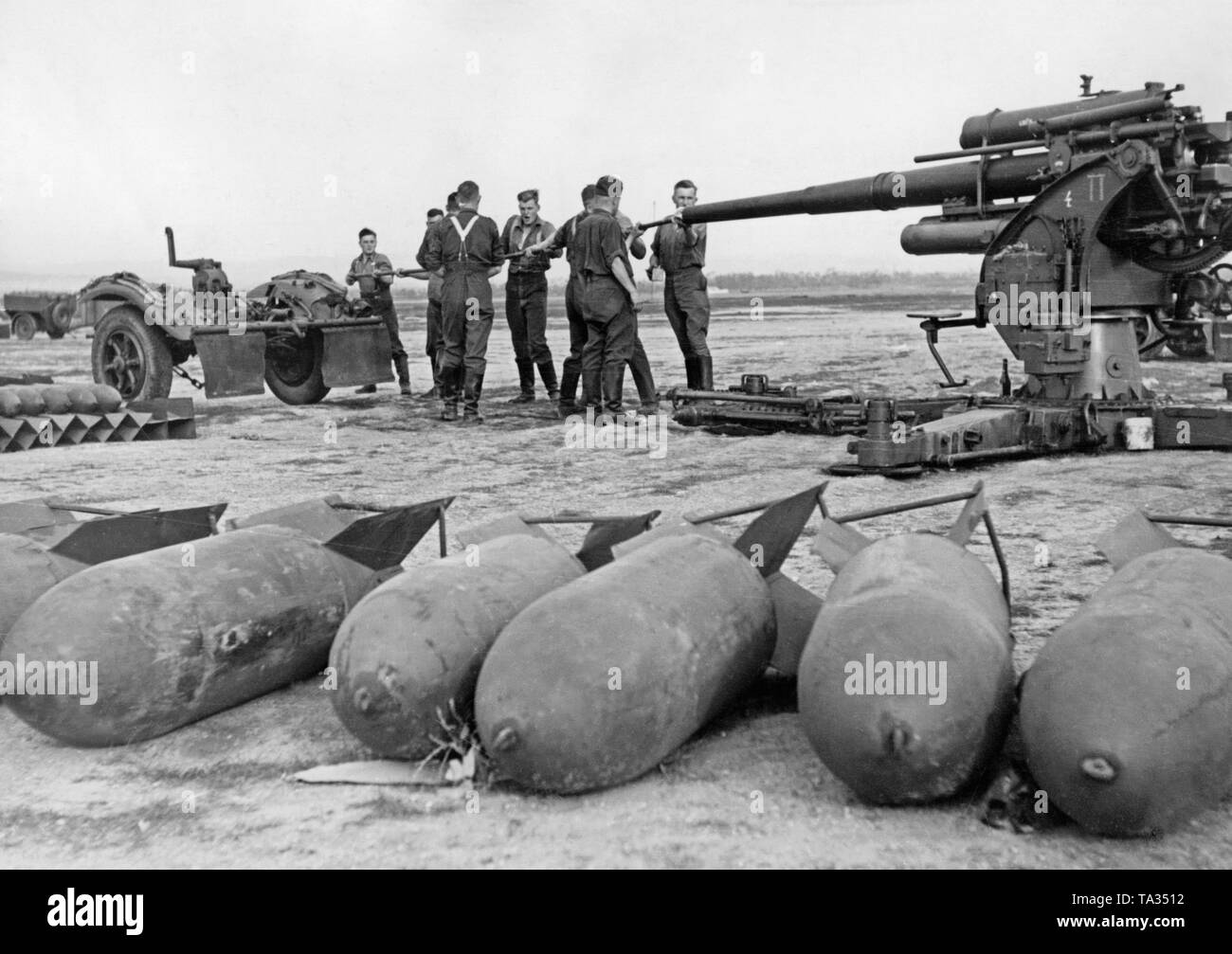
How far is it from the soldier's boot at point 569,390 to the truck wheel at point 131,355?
372 centimetres

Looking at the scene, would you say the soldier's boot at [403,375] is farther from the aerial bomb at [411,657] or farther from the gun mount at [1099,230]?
the aerial bomb at [411,657]

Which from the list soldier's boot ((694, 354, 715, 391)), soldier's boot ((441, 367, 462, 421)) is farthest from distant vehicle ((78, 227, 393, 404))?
soldier's boot ((694, 354, 715, 391))

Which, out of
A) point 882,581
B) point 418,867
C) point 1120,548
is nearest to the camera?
point 418,867

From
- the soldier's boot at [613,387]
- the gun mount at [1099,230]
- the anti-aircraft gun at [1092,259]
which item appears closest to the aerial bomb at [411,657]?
the anti-aircraft gun at [1092,259]

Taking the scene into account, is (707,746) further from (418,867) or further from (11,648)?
(11,648)

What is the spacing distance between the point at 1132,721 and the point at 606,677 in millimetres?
1193

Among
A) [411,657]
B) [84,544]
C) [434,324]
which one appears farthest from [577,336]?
[411,657]

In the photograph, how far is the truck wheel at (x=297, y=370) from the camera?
13578 mm

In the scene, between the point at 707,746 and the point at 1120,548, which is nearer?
the point at 707,746

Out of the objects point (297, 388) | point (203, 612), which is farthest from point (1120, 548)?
point (297, 388)

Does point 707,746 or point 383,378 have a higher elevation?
point 383,378
